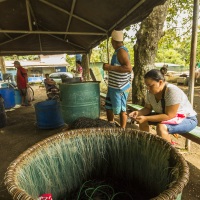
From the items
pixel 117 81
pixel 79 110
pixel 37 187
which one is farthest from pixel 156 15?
pixel 37 187

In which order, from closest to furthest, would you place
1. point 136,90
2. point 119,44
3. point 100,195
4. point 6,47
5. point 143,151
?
point 143,151 < point 100,195 < point 119,44 < point 136,90 < point 6,47

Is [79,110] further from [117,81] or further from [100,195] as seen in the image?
[100,195]

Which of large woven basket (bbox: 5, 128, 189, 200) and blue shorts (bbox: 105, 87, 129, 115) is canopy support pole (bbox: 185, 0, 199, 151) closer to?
blue shorts (bbox: 105, 87, 129, 115)

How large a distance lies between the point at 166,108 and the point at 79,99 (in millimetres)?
1757

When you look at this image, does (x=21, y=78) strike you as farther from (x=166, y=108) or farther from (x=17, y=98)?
(x=166, y=108)

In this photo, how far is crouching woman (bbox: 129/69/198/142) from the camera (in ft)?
7.79

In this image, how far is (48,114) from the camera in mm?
4586

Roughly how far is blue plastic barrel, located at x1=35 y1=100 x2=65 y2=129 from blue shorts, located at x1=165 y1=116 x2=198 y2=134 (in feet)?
9.42

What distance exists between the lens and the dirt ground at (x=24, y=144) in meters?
2.48

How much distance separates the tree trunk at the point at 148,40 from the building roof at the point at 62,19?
105 cm

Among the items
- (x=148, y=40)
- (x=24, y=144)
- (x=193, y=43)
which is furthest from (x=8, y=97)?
(x=193, y=43)

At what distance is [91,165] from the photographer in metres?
2.05

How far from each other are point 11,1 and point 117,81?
309 cm

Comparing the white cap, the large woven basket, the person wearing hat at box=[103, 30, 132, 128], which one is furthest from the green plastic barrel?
the large woven basket
